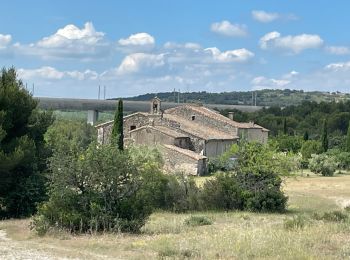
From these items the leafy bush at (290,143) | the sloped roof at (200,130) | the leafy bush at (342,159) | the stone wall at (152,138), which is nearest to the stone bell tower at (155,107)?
the sloped roof at (200,130)

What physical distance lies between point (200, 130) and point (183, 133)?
442cm

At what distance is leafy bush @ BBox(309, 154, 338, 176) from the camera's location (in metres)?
66.2

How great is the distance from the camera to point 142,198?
1938 centimetres

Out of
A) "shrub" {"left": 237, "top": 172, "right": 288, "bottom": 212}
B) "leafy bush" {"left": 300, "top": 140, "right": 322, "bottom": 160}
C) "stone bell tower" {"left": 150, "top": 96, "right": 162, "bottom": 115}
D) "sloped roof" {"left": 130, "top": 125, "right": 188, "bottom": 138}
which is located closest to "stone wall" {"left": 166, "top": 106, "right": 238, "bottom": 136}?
"stone bell tower" {"left": 150, "top": 96, "right": 162, "bottom": 115}

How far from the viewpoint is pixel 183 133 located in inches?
2468

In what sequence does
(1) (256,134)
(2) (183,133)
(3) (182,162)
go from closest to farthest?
1. (3) (182,162)
2. (2) (183,133)
3. (1) (256,134)

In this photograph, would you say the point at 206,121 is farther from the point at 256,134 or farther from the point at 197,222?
the point at 197,222

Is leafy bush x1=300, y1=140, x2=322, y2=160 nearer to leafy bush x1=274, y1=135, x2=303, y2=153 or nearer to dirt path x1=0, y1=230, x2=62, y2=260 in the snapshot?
leafy bush x1=274, y1=135, x2=303, y2=153

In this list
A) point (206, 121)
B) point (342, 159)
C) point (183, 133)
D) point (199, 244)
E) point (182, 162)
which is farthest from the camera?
point (342, 159)

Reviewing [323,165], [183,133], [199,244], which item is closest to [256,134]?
[323,165]

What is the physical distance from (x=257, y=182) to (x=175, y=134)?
28.5 m

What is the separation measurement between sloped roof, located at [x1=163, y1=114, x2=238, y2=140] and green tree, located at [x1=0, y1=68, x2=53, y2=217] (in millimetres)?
→ 37622

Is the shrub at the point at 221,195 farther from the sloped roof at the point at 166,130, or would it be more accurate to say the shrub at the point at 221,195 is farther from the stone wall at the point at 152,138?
the sloped roof at the point at 166,130

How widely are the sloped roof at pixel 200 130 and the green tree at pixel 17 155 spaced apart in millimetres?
37622
